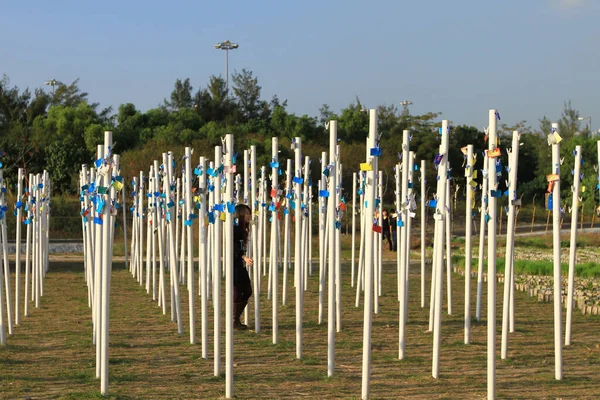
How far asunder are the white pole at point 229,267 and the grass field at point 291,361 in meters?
0.25

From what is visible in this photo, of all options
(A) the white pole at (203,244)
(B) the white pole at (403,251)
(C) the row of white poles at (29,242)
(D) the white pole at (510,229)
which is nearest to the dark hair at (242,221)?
(A) the white pole at (203,244)

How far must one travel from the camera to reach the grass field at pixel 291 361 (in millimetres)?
7934

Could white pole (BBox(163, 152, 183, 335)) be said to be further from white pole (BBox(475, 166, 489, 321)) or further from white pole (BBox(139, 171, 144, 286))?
white pole (BBox(139, 171, 144, 286))

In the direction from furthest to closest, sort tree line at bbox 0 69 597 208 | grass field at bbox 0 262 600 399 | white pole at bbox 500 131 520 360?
tree line at bbox 0 69 597 208, white pole at bbox 500 131 520 360, grass field at bbox 0 262 600 399

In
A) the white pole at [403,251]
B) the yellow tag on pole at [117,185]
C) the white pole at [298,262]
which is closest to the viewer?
the yellow tag on pole at [117,185]

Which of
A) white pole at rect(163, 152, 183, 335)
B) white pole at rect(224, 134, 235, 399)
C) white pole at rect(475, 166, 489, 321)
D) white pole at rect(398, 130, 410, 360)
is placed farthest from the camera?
white pole at rect(163, 152, 183, 335)

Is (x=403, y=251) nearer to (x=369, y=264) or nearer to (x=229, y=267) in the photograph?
(x=229, y=267)

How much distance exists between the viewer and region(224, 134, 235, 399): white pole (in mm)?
7605

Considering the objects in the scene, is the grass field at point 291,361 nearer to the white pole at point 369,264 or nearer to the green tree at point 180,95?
the white pole at point 369,264

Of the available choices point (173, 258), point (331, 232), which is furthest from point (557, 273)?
point (173, 258)

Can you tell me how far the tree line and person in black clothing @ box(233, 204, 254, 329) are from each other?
84.6ft

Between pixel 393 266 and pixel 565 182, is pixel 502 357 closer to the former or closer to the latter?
pixel 393 266

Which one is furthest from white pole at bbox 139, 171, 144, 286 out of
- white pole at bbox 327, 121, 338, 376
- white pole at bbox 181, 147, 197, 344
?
white pole at bbox 327, 121, 338, 376

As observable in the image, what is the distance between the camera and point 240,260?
11531 mm
